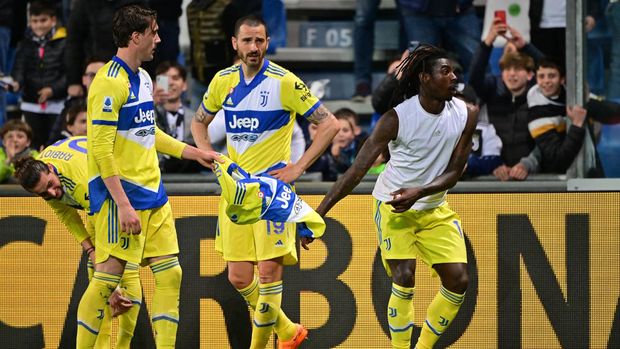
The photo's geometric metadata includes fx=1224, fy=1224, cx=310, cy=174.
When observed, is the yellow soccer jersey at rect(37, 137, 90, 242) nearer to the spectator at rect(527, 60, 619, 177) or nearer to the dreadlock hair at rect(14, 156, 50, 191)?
the dreadlock hair at rect(14, 156, 50, 191)

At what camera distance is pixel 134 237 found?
314 inches

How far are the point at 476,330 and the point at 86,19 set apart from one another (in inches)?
184

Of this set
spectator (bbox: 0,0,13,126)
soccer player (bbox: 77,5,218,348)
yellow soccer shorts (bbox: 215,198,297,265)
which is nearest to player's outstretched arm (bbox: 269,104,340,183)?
yellow soccer shorts (bbox: 215,198,297,265)

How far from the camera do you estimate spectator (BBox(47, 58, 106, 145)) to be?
10859mm

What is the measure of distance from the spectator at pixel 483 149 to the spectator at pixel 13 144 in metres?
3.77

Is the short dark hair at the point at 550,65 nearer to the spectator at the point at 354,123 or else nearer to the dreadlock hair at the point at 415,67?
A: the spectator at the point at 354,123

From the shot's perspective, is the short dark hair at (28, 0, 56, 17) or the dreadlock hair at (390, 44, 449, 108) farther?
the short dark hair at (28, 0, 56, 17)

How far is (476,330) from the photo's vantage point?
9.27m

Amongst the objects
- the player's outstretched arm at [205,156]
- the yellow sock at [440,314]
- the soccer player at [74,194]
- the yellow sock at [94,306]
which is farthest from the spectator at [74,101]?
the yellow sock at [440,314]

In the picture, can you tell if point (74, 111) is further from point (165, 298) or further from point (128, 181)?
point (165, 298)

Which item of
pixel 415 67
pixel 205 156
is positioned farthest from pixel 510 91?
pixel 205 156

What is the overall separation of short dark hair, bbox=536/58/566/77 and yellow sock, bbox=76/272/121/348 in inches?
168

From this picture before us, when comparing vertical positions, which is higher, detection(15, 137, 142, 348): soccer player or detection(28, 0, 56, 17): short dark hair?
detection(28, 0, 56, 17): short dark hair

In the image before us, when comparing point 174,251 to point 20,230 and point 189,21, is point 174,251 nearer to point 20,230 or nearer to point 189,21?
point 20,230
